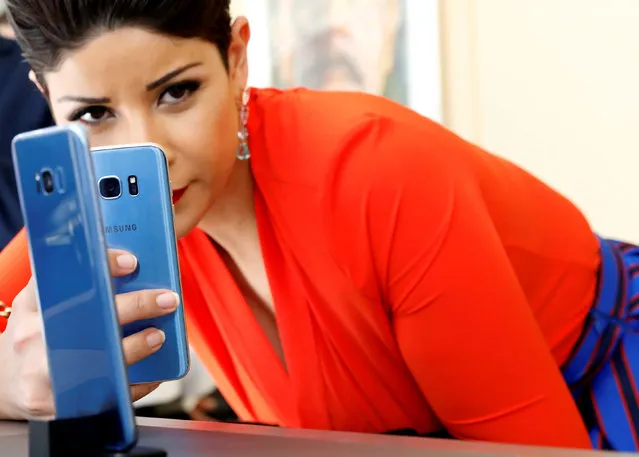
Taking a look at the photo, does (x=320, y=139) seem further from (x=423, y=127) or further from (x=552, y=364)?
(x=552, y=364)

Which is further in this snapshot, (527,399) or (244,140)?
(244,140)

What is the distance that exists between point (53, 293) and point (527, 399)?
435 millimetres

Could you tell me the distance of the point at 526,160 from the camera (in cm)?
166

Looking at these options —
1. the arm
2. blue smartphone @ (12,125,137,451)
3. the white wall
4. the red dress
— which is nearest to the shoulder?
the red dress

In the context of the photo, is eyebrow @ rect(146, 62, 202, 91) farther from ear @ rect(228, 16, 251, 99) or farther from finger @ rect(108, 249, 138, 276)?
finger @ rect(108, 249, 138, 276)

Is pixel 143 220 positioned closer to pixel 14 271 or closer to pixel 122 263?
pixel 122 263

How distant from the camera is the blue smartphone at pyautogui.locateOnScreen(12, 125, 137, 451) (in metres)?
0.31

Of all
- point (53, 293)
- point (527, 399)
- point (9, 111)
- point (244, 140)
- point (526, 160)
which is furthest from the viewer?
point (526, 160)

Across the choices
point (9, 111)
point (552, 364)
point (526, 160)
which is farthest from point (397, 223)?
point (526, 160)

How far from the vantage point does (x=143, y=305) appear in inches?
15.9

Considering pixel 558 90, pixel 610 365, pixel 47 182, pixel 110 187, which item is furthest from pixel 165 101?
pixel 558 90

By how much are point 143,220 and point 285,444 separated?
0.15 meters

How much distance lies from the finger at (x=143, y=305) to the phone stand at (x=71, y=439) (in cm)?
8

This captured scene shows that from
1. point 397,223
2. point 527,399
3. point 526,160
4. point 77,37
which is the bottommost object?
point 526,160
